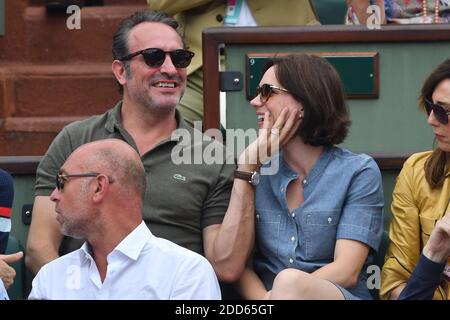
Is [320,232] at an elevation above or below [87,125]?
below

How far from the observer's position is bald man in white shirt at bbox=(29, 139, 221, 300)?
481 cm

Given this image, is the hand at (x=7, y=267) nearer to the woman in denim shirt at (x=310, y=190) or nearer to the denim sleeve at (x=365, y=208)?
the woman in denim shirt at (x=310, y=190)

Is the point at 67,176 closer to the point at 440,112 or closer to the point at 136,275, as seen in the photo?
the point at 136,275

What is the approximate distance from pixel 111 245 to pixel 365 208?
3.81 feet

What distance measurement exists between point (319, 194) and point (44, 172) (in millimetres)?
1227

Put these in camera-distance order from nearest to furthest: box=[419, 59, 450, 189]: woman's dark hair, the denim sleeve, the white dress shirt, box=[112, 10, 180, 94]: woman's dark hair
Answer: the white dress shirt
the denim sleeve
box=[419, 59, 450, 189]: woman's dark hair
box=[112, 10, 180, 94]: woman's dark hair

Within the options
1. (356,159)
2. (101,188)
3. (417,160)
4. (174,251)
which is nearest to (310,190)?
(356,159)

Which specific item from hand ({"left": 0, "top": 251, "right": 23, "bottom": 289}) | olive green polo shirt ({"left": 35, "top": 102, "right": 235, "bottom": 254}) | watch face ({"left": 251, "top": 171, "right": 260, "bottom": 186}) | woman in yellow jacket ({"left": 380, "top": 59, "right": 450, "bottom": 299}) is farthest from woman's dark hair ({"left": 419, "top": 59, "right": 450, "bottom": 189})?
hand ({"left": 0, "top": 251, "right": 23, "bottom": 289})

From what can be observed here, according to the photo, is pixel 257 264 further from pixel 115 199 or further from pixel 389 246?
pixel 115 199

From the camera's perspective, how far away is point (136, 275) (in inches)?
191

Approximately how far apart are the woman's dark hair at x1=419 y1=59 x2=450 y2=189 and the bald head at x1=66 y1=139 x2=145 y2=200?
130cm

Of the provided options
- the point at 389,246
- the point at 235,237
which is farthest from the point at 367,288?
the point at 235,237

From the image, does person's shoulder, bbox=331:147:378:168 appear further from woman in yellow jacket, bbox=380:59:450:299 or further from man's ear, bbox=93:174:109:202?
man's ear, bbox=93:174:109:202

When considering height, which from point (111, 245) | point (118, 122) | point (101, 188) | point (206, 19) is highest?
point (206, 19)
